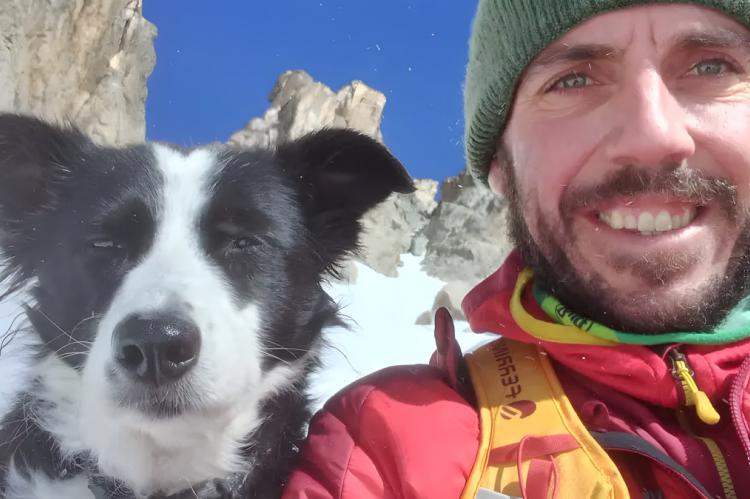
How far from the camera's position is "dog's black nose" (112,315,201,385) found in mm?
1627

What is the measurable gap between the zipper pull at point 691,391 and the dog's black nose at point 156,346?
1334 mm

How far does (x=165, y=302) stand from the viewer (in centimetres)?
170

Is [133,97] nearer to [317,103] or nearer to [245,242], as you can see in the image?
[317,103]

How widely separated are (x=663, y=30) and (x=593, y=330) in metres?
0.88

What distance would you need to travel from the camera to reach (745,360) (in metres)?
1.58

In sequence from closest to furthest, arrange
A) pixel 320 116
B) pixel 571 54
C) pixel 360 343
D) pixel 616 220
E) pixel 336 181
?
1. pixel 616 220
2. pixel 571 54
3. pixel 336 181
4. pixel 360 343
5. pixel 320 116

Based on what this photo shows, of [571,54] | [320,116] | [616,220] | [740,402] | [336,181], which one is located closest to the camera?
[740,402]

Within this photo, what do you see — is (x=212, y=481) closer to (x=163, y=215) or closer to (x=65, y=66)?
→ (x=163, y=215)

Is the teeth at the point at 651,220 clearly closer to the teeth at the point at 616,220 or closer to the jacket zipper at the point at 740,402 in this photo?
the teeth at the point at 616,220

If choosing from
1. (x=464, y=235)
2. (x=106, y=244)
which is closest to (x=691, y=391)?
(x=106, y=244)

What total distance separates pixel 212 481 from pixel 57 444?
21.1 inches

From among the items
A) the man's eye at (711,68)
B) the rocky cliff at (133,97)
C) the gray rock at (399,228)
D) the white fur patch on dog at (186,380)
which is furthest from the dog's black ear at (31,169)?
the gray rock at (399,228)

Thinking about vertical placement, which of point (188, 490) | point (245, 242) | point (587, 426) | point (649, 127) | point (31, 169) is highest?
point (649, 127)

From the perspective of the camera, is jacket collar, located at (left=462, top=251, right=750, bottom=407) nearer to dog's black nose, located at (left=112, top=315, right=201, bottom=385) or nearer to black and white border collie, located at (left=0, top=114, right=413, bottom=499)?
black and white border collie, located at (left=0, top=114, right=413, bottom=499)
